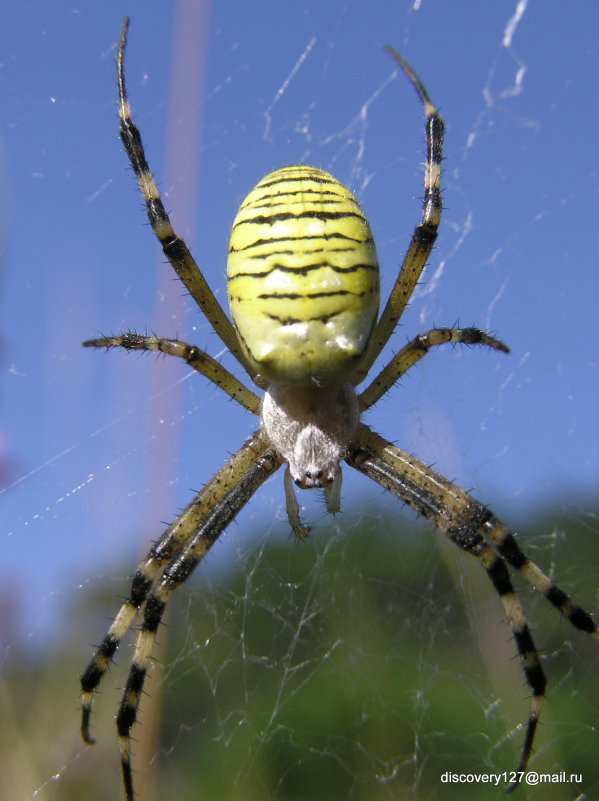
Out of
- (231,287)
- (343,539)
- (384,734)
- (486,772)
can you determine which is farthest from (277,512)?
(231,287)

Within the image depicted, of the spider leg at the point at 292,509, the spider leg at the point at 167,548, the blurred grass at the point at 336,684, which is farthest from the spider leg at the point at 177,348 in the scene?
the blurred grass at the point at 336,684

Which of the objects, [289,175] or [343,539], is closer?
[289,175]

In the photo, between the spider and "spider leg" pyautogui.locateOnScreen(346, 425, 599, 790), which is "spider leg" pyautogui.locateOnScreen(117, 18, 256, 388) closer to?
the spider

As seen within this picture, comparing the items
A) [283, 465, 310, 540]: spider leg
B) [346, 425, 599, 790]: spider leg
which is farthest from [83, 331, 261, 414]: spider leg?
[346, 425, 599, 790]: spider leg

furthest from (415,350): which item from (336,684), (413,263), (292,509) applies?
(336,684)

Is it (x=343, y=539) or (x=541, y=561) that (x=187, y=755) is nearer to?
(x=343, y=539)

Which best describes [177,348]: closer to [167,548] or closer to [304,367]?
[304,367]
